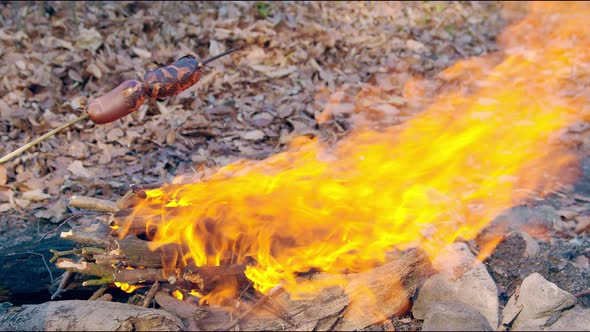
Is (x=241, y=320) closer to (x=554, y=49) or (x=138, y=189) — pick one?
(x=138, y=189)

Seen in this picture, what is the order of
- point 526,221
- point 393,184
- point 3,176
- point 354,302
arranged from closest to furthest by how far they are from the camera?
point 354,302 → point 393,184 → point 526,221 → point 3,176

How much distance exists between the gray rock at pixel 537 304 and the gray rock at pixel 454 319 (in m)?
0.42

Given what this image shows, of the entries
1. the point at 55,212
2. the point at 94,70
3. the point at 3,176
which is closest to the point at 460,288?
the point at 55,212

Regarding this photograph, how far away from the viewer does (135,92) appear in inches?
155

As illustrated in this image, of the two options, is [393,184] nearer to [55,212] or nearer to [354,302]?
[354,302]

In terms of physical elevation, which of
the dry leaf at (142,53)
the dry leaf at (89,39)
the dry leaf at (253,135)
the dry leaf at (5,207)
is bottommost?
the dry leaf at (5,207)

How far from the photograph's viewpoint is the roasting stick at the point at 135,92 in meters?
3.93

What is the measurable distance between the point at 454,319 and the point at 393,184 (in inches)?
61.7

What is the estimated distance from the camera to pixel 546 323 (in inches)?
139

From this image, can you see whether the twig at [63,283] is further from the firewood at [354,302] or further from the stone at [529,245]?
the stone at [529,245]

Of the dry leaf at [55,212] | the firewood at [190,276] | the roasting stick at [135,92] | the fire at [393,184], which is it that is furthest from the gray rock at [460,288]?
the dry leaf at [55,212]

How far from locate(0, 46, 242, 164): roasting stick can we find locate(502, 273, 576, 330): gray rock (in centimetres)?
287

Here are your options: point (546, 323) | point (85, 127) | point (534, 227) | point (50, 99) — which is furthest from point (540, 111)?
point (50, 99)

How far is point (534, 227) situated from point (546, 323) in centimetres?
180
